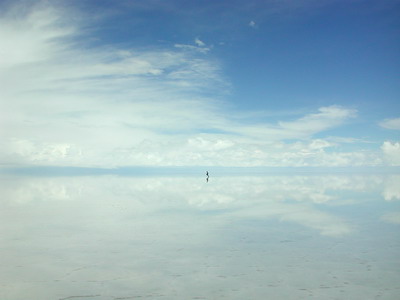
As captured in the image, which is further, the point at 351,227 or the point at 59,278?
the point at 351,227

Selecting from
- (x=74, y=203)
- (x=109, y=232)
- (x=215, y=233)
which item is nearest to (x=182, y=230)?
(x=215, y=233)

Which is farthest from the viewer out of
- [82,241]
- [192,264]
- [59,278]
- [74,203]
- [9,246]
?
[74,203]

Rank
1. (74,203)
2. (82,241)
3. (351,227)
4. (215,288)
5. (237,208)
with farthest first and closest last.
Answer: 1. (74,203)
2. (237,208)
3. (351,227)
4. (82,241)
5. (215,288)

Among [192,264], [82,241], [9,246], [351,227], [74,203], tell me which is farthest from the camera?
[74,203]

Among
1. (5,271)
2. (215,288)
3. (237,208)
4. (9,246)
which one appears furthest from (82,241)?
(237,208)

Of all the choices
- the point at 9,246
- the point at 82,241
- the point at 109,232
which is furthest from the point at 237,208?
the point at 9,246

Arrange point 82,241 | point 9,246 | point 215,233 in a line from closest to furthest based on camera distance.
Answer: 1. point 9,246
2. point 82,241
3. point 215,233

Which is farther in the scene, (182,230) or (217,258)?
(182,230)

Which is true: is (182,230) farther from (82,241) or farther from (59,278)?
(59,278)

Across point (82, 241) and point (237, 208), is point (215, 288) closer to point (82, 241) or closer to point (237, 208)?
point (82, 241)
